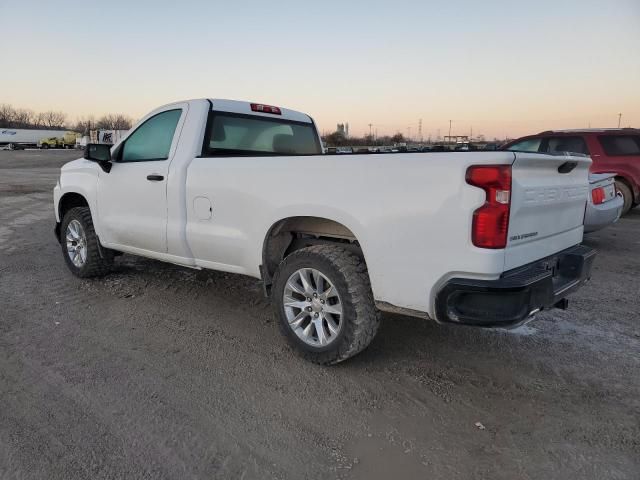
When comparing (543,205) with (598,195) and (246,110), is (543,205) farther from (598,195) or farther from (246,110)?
(598,195)

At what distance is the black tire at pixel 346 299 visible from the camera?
3350 mm

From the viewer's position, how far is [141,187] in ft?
15.8

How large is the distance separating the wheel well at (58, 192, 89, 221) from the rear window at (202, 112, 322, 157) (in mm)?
2212

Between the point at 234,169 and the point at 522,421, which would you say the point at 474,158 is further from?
the point at 234,169

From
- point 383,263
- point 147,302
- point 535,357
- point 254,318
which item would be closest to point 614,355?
point 535,357

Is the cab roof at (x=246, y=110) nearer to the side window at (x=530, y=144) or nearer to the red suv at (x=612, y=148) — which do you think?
the red suv at (x=612, y=148)

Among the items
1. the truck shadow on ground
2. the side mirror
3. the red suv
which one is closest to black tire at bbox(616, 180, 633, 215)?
the red suv

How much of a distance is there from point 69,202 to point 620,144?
991cm

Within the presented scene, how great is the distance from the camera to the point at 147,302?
505 cm

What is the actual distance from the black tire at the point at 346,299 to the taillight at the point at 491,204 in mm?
903

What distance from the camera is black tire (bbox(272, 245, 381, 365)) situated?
132 inches

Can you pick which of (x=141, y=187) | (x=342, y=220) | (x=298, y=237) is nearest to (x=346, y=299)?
(x=342, y=220)

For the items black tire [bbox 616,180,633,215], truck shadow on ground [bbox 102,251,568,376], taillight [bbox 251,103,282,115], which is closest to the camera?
truck shadow on ground [bbox 102,251,568,376]

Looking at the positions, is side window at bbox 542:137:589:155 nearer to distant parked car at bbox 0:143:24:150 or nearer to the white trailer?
distant parked car at bbox 0:143:24:150
